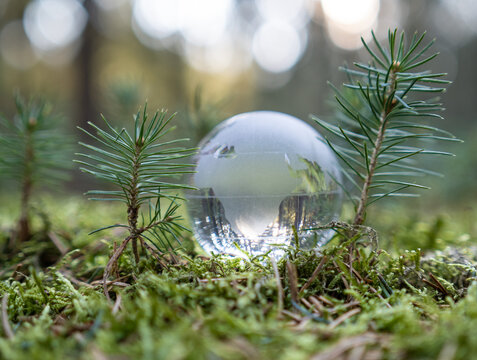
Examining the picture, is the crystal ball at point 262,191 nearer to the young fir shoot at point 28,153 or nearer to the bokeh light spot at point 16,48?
the young fir shoot at point 28,153

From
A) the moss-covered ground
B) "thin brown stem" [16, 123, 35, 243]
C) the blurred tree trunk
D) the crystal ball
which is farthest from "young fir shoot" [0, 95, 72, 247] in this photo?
the blurred tree trunk

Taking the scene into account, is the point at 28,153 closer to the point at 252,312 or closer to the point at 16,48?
the point at 252,312

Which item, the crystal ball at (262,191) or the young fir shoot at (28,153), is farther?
the young fir shoot at (28,153)

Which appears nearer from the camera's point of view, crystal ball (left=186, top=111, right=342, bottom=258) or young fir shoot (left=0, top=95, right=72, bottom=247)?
crystal ball (left=186, top=111, right=342, bottom=258)

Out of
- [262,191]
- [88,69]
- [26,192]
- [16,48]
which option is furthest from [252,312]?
[16,48]

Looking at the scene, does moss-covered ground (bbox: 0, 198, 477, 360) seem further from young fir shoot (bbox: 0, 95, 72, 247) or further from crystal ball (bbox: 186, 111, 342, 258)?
young fir shoot (bbox: 0, 95, 72, 247)

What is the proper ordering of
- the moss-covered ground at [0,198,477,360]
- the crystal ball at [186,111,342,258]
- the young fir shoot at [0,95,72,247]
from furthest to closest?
the young fir shoot at [0,95,72,247] < the crystal ball at [186,111,342,258] < the moss-covered ground at [0,198,477,360]

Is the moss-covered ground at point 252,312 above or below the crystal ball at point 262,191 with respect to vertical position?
below

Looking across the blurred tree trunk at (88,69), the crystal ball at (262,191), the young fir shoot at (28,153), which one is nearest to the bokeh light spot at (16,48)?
the blurred tree trunk at (88,69)
